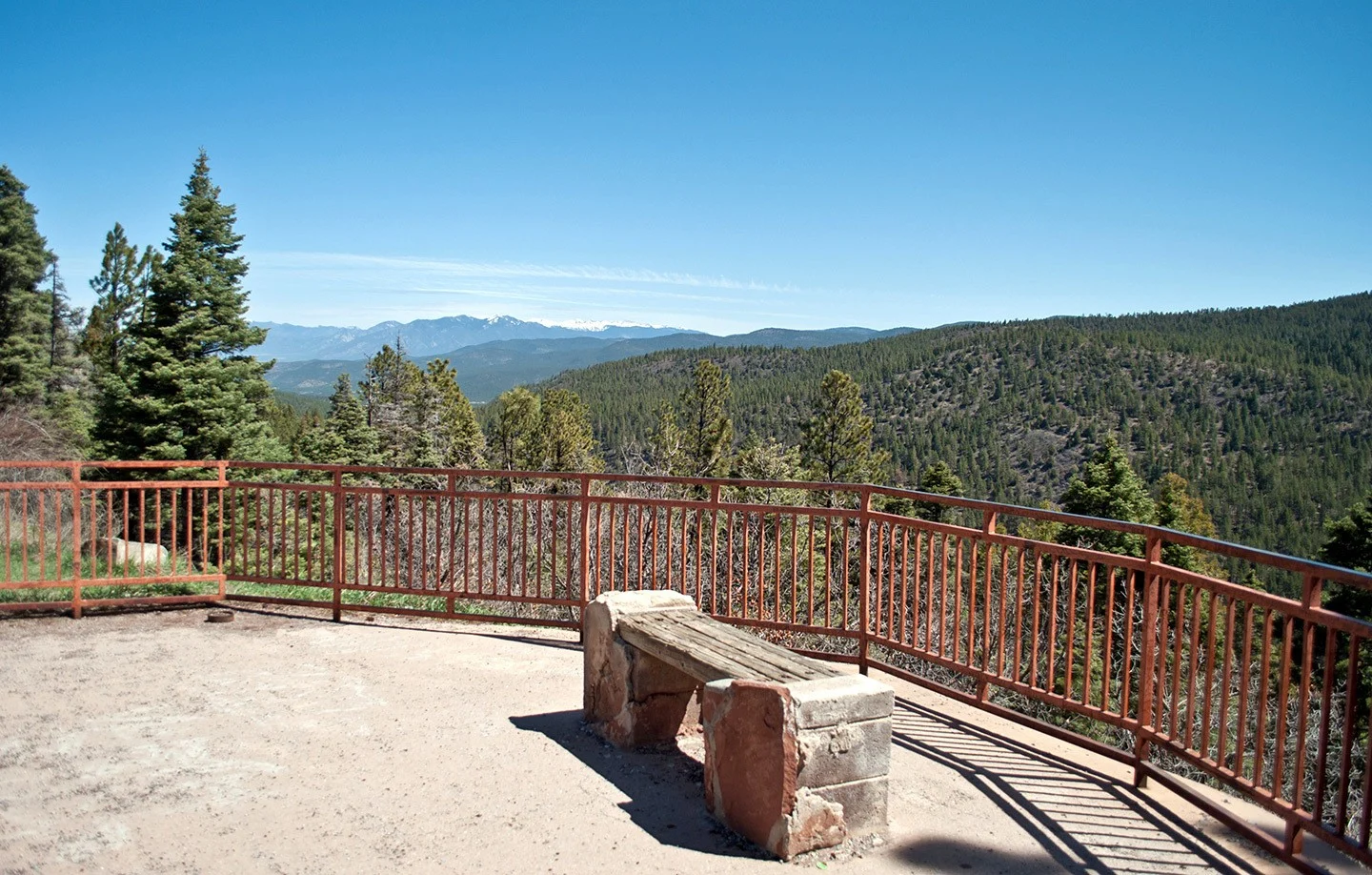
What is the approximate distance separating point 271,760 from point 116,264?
47468 mm

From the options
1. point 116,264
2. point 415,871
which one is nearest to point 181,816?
point 415,871

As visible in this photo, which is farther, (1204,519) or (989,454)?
(989,454)

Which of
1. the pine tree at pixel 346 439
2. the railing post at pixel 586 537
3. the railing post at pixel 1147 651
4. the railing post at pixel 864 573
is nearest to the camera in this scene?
the railing post at pixel 1147 651

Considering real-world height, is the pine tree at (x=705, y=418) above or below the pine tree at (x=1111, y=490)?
above

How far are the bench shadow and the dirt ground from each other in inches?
0.5

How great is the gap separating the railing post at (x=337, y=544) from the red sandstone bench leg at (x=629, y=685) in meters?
3.09

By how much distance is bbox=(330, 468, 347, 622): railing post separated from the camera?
7.15 metres

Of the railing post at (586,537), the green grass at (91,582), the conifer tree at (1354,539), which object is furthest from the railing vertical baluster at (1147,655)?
the conifer tree at (1354,539)

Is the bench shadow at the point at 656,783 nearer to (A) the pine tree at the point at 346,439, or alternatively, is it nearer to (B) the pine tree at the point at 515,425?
(A) the pine tree at the point at 346,439

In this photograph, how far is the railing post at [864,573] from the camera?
5852 mm

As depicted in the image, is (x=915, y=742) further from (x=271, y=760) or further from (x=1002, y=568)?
(x=271, y=760)

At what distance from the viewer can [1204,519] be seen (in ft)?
178

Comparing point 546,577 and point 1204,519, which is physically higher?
point 546,577

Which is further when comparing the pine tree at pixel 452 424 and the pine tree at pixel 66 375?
the pine tree at pixel 452 424
